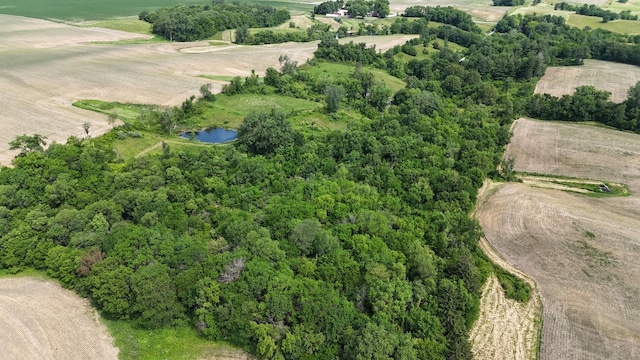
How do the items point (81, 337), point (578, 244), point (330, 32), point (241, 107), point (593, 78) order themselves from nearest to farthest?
point (81, 337)
point (578, 244)
point (241, 107)
point (593, 78)
point (330, 32)

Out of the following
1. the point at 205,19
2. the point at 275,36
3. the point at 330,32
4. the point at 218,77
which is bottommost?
the point at 218,77

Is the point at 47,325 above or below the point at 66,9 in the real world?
below

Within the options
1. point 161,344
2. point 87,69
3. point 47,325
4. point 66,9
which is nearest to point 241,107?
point 87,69

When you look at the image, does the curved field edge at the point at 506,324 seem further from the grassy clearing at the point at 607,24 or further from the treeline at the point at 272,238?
the grassy clearing at the point at 607,24

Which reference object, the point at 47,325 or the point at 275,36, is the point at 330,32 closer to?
the point at 275,36

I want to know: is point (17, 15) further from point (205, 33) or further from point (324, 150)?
point (324, 150)

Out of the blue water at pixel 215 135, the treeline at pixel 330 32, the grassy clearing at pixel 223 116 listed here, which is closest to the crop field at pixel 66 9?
the treeline at pixel 330 32
